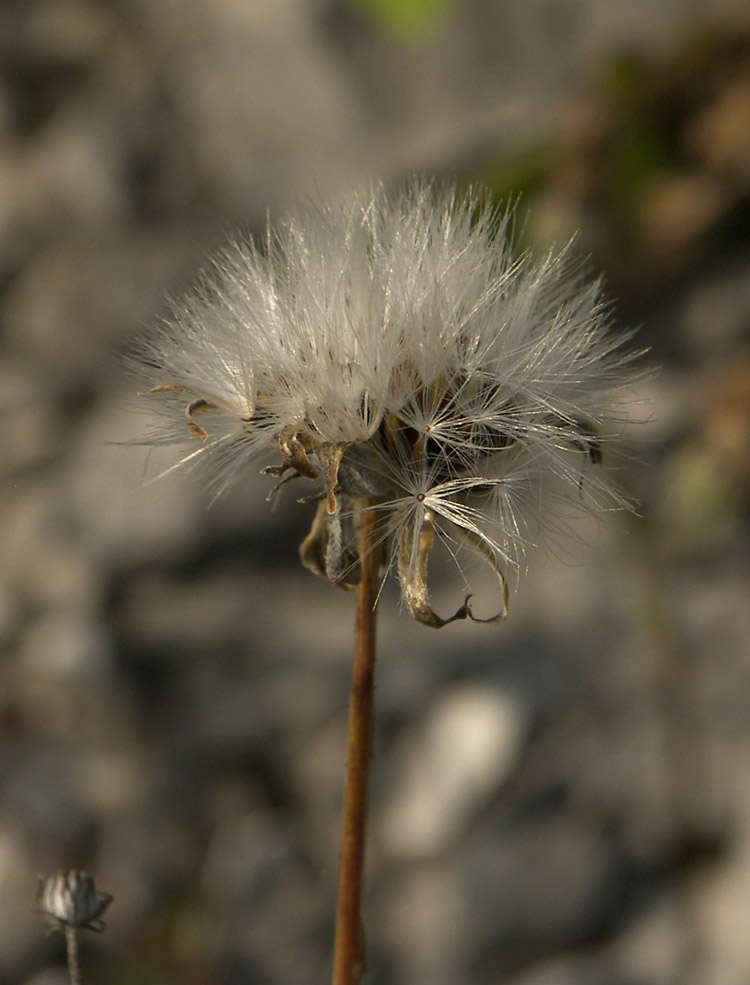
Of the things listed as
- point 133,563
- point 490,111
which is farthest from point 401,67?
point 133,563

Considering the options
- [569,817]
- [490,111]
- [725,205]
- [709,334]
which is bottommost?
[569,817]

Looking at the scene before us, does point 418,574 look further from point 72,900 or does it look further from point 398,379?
point 72,900

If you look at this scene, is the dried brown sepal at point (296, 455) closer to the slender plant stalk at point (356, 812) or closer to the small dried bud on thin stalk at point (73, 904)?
the slender plant stalk at point (356, 812)

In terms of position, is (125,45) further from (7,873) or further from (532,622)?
(7,873)

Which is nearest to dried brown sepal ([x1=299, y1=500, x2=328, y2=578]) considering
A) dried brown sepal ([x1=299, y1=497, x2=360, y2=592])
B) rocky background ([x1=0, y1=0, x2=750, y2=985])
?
dried brown sepal ([x1=299, y1=497, x2=360, y2=592])

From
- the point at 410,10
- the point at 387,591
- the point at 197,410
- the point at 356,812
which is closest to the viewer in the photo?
the point at 356,812

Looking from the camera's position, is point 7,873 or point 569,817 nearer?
point 7,873

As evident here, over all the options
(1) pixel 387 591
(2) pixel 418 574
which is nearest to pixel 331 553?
(2) pixel 418 574

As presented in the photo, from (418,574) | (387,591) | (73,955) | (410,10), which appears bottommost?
(73,955)
